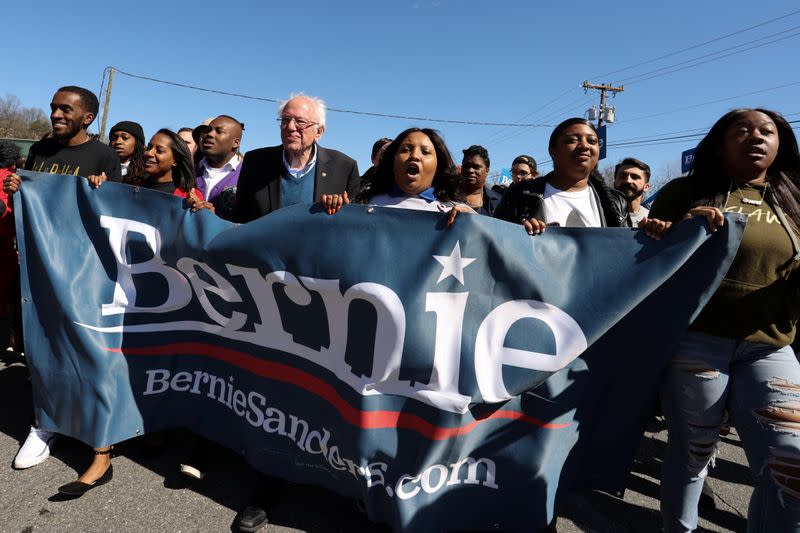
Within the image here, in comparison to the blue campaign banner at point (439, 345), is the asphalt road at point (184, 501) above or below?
below

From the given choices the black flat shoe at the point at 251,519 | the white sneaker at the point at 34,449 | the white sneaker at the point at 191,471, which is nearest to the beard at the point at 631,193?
the black flat shoe at the point at 251,519

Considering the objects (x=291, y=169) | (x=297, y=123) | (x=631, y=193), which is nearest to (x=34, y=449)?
(x=291, y=169)

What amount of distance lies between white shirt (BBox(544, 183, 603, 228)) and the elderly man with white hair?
1.21 metres

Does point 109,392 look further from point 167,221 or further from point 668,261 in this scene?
point 668,261

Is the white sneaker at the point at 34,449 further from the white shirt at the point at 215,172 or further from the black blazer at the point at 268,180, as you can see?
the white shirt at the point at 215,172

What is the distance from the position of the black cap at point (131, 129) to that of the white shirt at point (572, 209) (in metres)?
3.08

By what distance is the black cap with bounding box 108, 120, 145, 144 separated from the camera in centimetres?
357

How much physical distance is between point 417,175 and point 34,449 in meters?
2.63

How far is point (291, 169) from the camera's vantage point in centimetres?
280

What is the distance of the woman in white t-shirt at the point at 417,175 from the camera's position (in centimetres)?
243

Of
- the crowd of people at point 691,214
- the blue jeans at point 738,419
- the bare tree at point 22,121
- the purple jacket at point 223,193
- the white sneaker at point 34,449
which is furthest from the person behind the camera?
the bare tree at point 22,121

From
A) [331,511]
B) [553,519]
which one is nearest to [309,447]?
[331,511]

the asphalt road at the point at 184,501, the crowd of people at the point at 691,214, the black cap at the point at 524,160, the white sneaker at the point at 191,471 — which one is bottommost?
the asphalt road at the point at 184,501

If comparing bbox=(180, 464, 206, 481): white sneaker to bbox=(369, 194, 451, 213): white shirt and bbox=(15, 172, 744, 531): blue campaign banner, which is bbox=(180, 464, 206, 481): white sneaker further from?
bbox=(369, 194, 451, 213): white shirt
